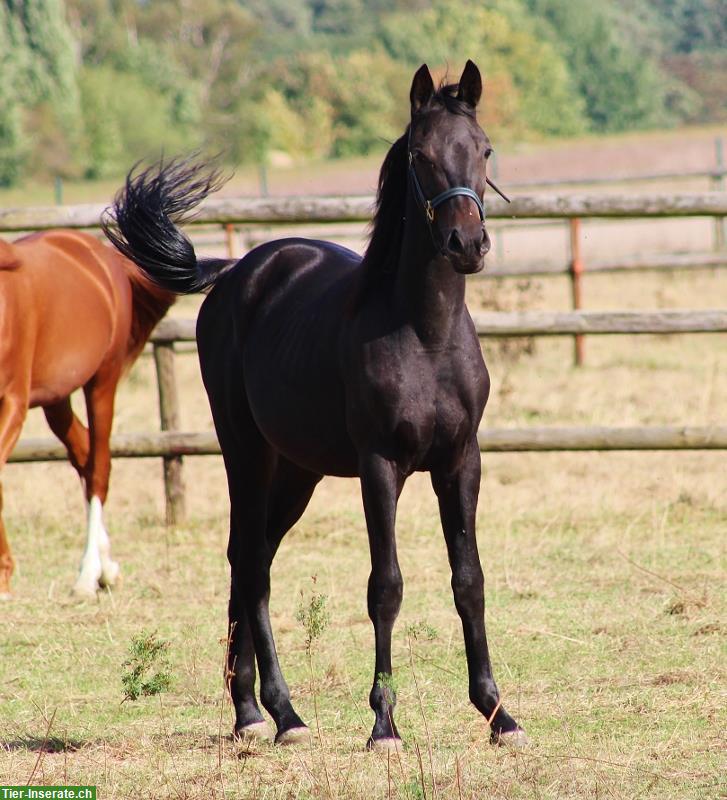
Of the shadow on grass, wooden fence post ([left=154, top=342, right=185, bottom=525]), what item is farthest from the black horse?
wooden fence post ([left=154, top=342, right=185, bottom=525])

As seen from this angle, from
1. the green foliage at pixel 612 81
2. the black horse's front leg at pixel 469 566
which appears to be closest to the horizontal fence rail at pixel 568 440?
the black horse's front leg at pixel 469 566

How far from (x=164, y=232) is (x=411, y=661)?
1.78 m

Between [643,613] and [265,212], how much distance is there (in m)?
3.11

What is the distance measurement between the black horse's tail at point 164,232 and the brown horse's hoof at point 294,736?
162cm

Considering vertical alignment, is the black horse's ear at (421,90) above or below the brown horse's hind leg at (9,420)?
above

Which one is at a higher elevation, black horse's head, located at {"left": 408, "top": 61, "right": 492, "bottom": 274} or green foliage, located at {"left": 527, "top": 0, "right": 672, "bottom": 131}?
black horse's head, located at {"left": 408, "top": 61, "right": 492, "bottom": 274}

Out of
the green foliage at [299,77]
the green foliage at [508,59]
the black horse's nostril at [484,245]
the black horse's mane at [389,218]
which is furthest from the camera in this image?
the green foliage at [508,59]

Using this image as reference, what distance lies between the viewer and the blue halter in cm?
361

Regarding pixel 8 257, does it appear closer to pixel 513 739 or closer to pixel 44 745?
pixel 44 745

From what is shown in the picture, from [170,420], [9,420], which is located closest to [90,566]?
[9,420]

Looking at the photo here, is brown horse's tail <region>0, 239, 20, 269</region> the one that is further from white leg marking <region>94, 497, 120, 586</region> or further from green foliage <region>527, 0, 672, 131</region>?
green foliage <region>527, 0, 672, 131</region>

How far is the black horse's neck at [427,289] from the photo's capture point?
12.5ft

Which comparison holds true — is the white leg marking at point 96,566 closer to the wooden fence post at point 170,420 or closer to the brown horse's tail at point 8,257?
the wooden fence post at point 170,420

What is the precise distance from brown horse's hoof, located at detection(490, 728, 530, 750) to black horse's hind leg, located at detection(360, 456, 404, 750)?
0.30 metres
